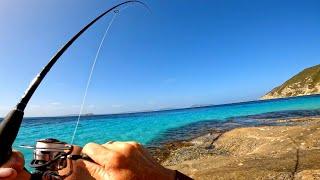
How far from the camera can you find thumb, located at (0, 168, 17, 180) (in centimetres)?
158

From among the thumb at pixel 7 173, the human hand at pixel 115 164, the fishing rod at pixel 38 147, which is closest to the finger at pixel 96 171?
the human hand at pixel 115 164

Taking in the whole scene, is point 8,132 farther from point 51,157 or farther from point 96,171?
point 96,171

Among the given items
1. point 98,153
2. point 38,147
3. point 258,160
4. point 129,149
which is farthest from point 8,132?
point 258,160

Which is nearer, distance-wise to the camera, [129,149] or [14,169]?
[14,169]

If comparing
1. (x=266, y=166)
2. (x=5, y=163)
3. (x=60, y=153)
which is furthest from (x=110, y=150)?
(x=266, y=166)

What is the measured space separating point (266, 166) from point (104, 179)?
8.77m

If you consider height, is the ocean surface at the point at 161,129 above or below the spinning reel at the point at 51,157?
below

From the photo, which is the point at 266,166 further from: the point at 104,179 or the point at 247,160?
the point at 104,179

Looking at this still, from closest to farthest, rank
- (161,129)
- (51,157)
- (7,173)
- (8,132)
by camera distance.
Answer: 1. (7,173)
2. (8,132)
3. (51,157)
4. (161,129)

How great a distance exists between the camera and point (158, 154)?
2341 cm

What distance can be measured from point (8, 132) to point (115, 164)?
69 cm

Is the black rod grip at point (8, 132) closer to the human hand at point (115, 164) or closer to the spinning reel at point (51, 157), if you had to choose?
the spinning reel at point (51, 157)

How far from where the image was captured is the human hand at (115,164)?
7.17ft

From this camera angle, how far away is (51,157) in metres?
2.07
